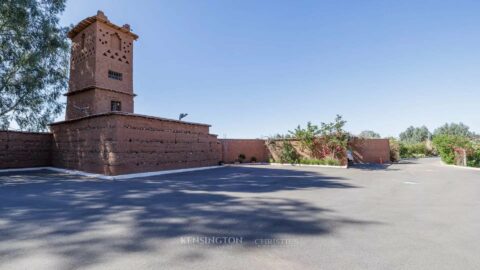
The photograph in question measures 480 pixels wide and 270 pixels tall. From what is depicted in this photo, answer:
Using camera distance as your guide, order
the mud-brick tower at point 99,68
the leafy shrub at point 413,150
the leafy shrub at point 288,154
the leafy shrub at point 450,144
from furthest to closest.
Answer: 1. the leafy shrub at point 413,150
2. the leafy shrub at point 288,154
3. the leafy shrub at point 450,144
4. the mud-brick tower at point 99,68

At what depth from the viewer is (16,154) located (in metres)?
14.2

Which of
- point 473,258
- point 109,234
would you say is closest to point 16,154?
point 109,234

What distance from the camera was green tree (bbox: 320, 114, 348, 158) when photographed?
55.9 feet

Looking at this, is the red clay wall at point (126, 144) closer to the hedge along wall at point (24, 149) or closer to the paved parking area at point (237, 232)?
Result: the hedge along wall at point (24, 149)

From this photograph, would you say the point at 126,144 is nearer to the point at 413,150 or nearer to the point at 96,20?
the point at 96,20

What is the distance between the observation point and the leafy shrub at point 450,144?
645 inches

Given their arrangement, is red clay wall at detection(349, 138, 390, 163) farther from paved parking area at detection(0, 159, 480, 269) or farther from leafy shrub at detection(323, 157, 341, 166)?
paved parking area at detection(0, 159, 480, 269)

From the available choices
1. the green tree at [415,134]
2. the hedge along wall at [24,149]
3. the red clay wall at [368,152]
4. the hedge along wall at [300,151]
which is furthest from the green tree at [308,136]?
the green tree at [415,134]

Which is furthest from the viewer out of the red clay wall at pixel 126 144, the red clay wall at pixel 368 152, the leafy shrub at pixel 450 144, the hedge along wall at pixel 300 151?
the red clay wall at pixel 368 152

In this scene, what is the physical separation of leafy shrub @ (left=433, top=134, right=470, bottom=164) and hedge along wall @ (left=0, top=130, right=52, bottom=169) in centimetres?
2854

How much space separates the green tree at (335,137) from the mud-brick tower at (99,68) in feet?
48.2

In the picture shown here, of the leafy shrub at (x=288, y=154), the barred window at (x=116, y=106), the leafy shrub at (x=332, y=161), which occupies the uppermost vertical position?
the barred window at (x=116, y=106)

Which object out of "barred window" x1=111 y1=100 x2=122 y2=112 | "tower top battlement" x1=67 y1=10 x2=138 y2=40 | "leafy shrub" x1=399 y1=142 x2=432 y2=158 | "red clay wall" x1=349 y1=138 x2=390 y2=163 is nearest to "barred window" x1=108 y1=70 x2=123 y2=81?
"barred window" x1=111 y1=100 x2=122 y2=112

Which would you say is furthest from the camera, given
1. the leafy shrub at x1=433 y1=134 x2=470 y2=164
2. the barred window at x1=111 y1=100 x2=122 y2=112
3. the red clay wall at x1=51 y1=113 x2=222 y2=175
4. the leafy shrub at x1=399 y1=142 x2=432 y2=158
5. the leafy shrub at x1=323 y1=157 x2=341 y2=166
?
the leafy shrub at x1=399 y1=142 x2=432 y2=158
